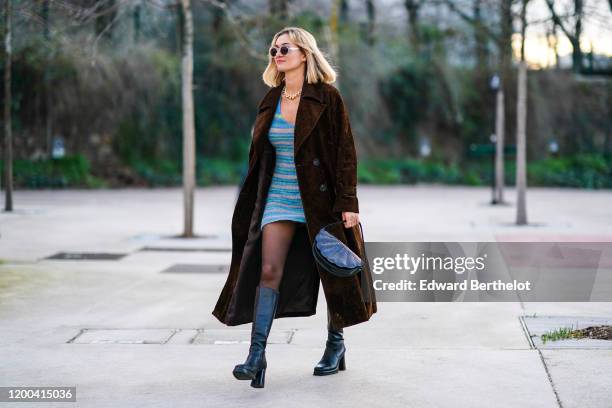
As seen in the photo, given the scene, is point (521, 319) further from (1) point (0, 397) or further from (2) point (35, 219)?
(2) point (35, 219)

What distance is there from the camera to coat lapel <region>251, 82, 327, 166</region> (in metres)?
6.30

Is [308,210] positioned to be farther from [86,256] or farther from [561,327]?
[86,256]

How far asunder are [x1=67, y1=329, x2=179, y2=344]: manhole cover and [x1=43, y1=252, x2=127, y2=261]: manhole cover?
533cm

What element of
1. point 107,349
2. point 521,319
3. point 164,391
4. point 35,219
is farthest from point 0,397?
point 35,219

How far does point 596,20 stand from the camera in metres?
17.1

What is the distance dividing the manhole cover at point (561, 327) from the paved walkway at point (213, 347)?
0.32ft

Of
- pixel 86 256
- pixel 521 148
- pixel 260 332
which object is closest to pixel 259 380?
pixel 260 332

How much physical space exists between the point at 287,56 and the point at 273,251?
1138mm

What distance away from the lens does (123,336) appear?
26.7ft

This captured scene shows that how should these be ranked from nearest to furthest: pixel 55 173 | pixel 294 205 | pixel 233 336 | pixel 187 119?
1. pixel 294 205
2. pixel 233 336
3. pixel 187 119
4. pixel 55 173

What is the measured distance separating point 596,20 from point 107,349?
11844 mm

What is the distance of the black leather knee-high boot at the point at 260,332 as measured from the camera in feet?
20.2

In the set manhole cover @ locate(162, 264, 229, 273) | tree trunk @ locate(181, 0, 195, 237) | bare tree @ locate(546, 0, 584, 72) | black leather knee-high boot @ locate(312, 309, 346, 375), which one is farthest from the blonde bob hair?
bare tree @ locate(546, 0, 584, 72)

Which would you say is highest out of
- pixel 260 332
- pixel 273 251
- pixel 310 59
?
pixel 310 59
